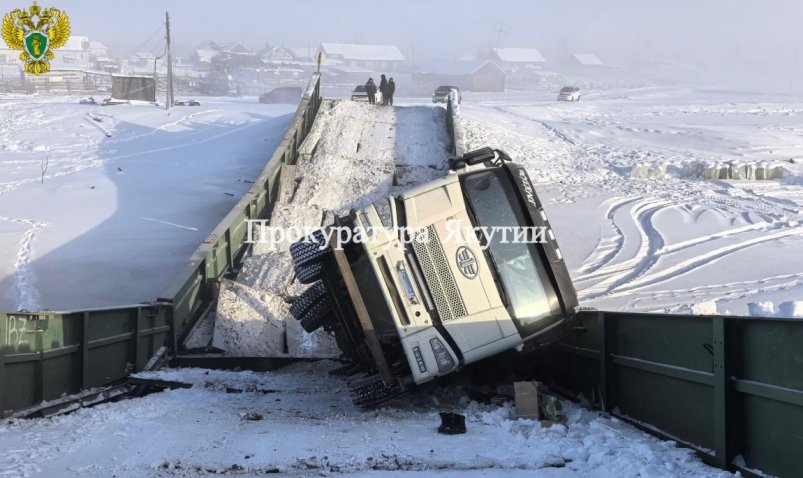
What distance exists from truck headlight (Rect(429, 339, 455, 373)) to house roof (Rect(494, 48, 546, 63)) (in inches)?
5060

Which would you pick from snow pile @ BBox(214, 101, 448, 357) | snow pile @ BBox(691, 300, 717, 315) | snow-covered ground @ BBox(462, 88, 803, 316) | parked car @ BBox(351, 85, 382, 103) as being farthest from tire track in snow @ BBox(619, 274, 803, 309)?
parked car @ BBox(351, 85, 382, 103)

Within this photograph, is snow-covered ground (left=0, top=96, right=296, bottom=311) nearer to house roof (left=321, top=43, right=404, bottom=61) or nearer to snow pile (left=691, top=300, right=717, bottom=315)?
snow pile (left=691, top=300, right=717, bottom=315)

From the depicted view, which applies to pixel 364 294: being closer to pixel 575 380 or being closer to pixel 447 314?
pixel 447 314

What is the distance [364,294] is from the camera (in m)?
9.88

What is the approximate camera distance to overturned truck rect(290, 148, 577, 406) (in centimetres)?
925

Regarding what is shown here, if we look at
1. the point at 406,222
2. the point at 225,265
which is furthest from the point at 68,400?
the point at 225,265

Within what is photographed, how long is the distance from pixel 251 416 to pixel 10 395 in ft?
7.80

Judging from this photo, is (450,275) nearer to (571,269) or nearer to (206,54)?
(571,269)

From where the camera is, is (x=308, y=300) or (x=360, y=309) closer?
(x=360, y=309)

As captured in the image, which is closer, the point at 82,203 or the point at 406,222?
the point at 406,222

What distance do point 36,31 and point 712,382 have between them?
24072 mm

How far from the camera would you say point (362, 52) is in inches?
4980

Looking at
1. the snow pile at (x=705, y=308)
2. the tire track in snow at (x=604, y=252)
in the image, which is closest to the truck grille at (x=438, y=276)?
the snow pile at (x=705, y=308)

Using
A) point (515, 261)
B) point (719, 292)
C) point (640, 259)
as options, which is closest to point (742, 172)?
point (640, 259)
